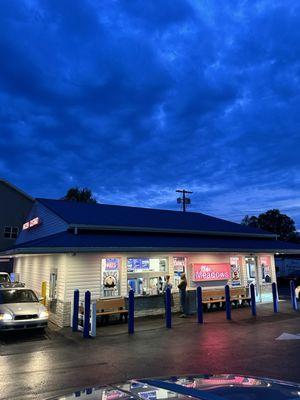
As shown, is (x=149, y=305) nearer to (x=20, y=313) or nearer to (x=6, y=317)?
(x=20, y=313)

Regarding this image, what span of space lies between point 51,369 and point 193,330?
19.4 feet

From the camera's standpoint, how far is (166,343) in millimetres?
10547

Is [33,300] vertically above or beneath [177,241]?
beneath

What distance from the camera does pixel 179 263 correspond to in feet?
58.3

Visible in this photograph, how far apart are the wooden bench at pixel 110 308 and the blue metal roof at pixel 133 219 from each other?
3543 millimetres

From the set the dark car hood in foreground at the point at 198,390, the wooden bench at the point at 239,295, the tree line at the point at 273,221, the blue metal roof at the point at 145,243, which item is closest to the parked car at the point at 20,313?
the blue metal roof at the point at 145,243

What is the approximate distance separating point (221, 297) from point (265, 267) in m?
4.38

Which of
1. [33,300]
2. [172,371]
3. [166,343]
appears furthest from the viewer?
[33,300]

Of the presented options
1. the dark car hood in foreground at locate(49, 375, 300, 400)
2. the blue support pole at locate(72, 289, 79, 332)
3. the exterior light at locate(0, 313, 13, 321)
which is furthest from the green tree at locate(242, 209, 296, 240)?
the dark car hood in foreground at locate(49, 375, 300, 400)

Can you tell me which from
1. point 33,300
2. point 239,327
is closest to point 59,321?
point 33,300

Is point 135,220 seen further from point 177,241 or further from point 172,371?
point 172,371

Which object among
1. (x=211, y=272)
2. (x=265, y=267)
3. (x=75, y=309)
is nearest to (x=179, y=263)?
(x=211, y=272)

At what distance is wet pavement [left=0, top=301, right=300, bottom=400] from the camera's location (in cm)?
729

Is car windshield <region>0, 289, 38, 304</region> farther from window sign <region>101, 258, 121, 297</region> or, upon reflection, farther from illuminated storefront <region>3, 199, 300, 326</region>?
window sign <region>101, 258, 121, 297</region>
